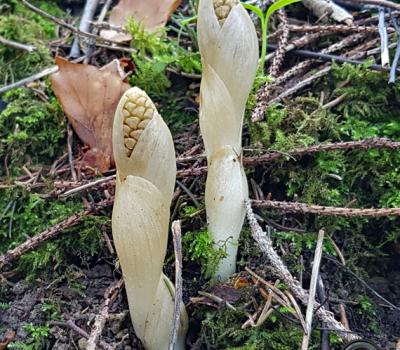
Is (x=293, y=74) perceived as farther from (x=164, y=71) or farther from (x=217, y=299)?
(x=217, y=299)

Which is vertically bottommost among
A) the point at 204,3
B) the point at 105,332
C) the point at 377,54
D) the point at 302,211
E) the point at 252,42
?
the point at 105,332

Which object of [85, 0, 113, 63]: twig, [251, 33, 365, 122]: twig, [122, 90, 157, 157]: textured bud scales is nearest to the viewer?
[122, 90, 157, 157]: textured bud scales

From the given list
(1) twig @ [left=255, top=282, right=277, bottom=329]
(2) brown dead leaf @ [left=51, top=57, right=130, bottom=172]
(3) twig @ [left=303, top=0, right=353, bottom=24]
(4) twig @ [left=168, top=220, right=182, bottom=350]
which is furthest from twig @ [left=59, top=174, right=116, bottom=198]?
(3) twig @ [left=303, top=0, right=353, bottom=24]

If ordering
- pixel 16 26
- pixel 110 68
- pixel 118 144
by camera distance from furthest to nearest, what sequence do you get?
pixel 16 26
pixel 110 68
pixel 118 144

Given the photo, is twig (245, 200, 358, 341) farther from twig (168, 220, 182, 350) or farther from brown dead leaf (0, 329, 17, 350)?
brown dead leaf (0, 329, 17, 350)

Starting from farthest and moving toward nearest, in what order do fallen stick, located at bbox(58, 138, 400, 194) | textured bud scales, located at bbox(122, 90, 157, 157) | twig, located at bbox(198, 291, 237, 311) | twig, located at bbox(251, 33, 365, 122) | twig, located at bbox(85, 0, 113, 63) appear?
twig, located at bbox(85, 0, 113, 63) < twig, located at bbox(251, 33, 365, 122) < fallen stick, located at bbox(58, 138, 400, 194) < twig, located at bbox(198, 291, 237, 311) < textured bud scales, located at bbox(122, 90, 157, 157)

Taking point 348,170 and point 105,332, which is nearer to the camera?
point 105,332

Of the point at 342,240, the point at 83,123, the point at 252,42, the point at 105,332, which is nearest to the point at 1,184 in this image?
the point at 83,123

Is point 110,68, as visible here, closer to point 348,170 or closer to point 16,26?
point 16,26
